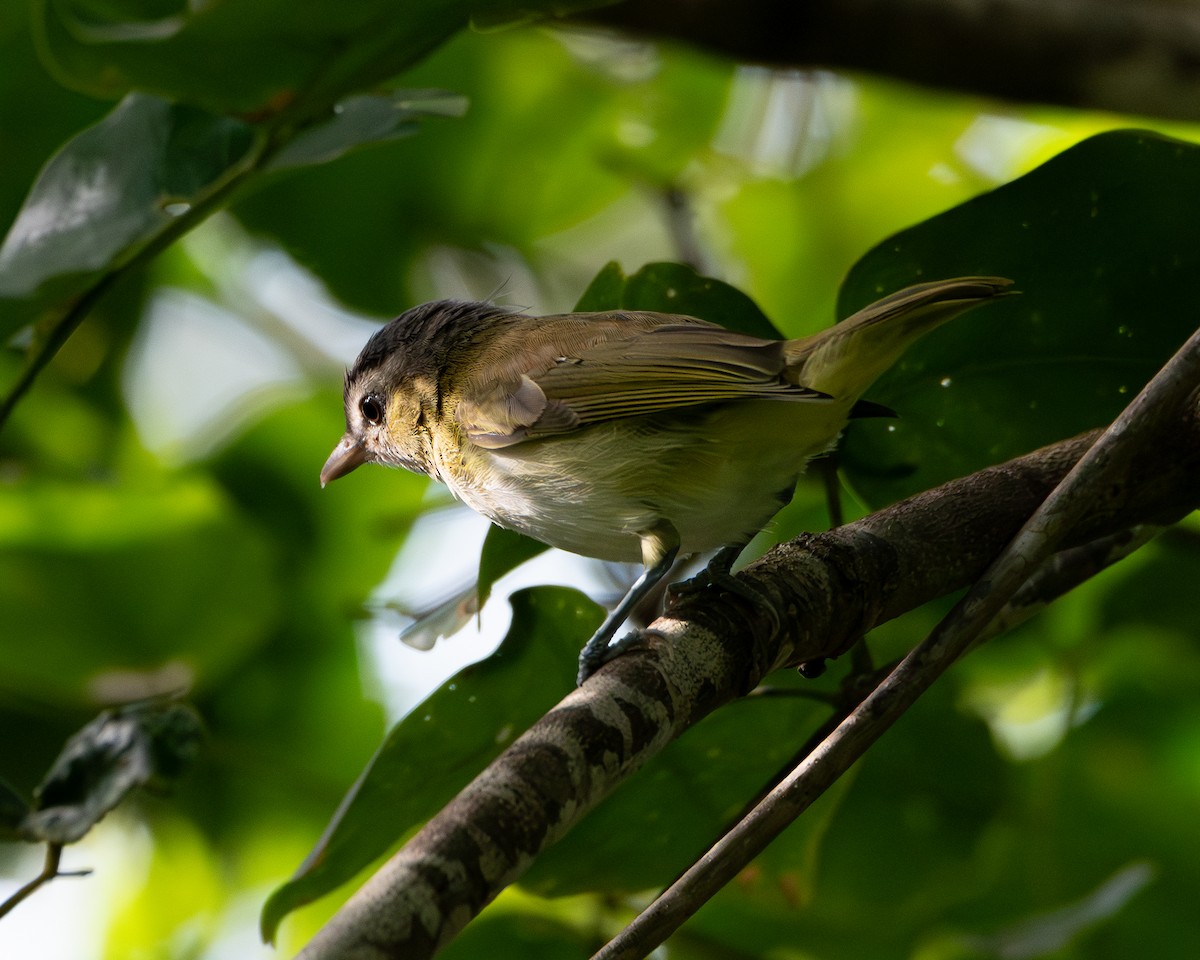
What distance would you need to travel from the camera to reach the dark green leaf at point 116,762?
2.17 meters

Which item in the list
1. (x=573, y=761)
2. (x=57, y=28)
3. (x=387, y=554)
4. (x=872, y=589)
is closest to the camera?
(x=573, y=761)

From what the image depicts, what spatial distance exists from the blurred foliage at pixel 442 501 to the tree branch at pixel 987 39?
0.23 m

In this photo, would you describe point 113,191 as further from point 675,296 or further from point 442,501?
point 442,501

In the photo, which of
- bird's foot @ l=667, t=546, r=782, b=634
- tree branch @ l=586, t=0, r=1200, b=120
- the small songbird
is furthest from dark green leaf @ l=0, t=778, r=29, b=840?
tree branch @ l=586, t=0, r=1200, b=120

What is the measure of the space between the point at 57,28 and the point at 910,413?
4.90 feet

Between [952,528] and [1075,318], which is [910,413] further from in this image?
[952,528]

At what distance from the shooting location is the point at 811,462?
2338mm

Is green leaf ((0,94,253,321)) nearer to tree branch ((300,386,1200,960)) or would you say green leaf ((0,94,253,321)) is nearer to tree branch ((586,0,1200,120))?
tree branch ((300,386,1200,960))

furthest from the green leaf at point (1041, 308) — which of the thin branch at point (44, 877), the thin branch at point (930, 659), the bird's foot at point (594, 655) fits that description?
the thin branch at point (44, 877)

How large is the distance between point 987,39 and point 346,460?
1947mm

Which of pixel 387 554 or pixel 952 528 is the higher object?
pixel 952 528

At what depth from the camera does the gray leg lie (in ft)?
6.49

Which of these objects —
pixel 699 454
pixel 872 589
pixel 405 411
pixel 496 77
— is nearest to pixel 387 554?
pixel 405 411

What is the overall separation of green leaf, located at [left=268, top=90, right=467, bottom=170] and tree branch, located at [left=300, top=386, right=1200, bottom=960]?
0.99 metres
